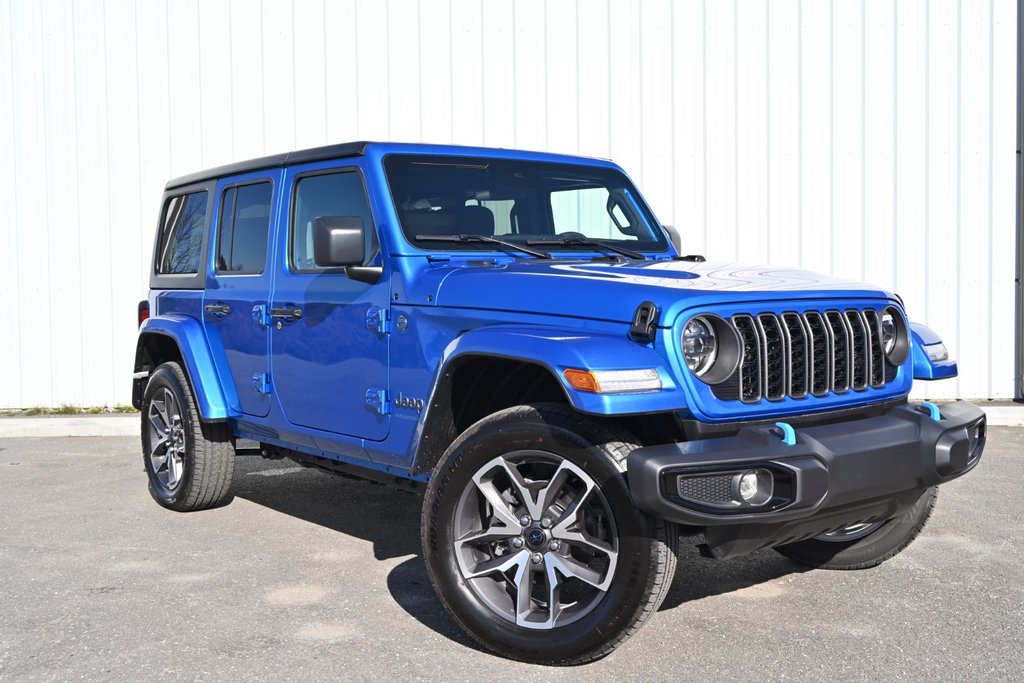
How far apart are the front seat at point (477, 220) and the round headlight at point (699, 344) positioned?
56.7 inches

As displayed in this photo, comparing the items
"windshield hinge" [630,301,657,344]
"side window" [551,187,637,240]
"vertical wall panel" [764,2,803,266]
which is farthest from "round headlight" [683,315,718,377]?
"vertical wall panel" [764,2,803,266]

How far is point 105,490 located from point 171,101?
4.73 meters

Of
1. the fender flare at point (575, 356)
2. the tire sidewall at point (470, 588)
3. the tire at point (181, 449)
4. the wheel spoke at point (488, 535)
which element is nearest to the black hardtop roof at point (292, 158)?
the tire at point (181, 449)

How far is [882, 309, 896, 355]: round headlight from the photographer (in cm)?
429

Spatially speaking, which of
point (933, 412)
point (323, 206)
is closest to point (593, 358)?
point (933, 412)

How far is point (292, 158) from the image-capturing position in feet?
17.4

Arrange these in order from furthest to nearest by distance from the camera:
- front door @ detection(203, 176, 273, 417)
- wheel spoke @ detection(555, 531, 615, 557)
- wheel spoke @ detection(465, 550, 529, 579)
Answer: front door @ detection(203, 176, 273, 417) < wheel spoke @ detection(465, 550, 529, 579) < wheel spoke @ detection(555, 531, 615, 557)

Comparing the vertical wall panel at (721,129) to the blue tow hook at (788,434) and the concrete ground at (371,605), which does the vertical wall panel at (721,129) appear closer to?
the concrete ground at (371,605)

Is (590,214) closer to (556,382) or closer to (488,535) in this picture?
(556,382)

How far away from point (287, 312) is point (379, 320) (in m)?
0.79

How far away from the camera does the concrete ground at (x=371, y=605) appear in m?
3.72

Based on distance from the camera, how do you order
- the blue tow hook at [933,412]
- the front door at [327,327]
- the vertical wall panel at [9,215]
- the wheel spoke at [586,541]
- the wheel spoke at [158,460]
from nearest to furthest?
the wheel spoke at [586,541] → the blue tow hook at [933,412] → the front door at [327,327] → the wheel spoke at [158,460] → the vertical wall panel at [9,215]

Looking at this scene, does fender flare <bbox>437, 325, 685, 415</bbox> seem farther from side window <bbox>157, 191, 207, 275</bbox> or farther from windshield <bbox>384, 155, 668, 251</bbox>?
side window <bbox>157, 191, 207, 275</bbox>

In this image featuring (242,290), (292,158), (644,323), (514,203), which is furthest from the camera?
(242,290)
